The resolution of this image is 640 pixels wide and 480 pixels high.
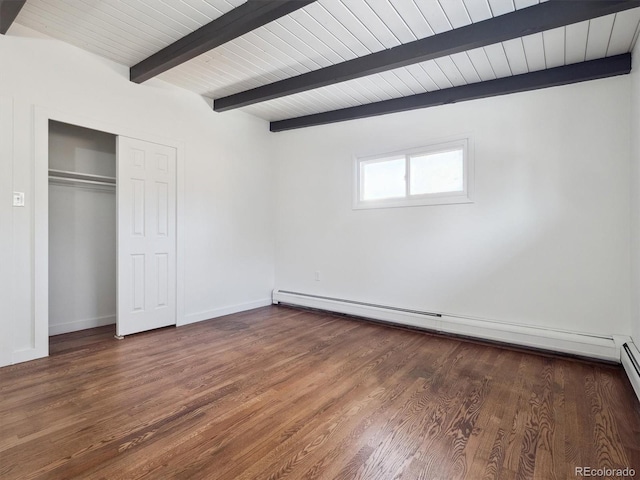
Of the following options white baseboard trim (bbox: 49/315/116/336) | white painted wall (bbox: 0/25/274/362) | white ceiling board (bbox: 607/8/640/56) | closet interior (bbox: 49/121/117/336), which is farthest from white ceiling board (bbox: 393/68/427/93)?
white baseboard trim (bbox: 49/315/116/336)

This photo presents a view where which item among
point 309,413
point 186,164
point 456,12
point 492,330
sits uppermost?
point 456,12

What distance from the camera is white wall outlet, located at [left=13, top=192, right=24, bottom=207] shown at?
8.30 ft

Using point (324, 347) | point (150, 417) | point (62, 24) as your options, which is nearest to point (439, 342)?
point (324, 347)

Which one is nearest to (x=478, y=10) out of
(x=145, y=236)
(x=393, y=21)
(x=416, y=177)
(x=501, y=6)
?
(x=501, y=6)

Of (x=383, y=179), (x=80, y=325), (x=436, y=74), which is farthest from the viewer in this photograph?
(x=383, y=179)

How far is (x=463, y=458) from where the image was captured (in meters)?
1.52

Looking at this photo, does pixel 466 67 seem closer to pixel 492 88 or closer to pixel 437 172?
pixel 492 88

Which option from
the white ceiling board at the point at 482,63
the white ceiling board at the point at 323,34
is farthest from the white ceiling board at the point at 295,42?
the white ceiling board at the point at 482,63

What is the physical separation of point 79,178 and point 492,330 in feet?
14.8

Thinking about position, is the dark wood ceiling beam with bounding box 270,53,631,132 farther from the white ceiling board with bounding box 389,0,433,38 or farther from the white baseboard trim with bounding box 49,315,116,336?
the white baseboard trim with bounding box 49,315,116,336

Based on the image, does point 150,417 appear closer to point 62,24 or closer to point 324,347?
point 324,347

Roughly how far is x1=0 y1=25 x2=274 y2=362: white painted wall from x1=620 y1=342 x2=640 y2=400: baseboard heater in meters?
3.89

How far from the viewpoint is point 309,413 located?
6.20 ft

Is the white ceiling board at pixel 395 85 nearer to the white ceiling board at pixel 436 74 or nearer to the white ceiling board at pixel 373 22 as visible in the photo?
the white ceiling board at pixel 436 74
